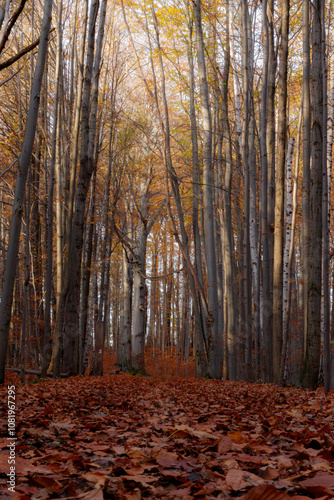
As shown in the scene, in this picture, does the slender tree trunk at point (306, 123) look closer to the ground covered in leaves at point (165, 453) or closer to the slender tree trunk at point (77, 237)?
the slender tree trunk at point (77, 237)

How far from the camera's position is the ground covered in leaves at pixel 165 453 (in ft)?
4.71

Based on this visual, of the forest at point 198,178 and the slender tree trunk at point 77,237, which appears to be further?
the slender tree trunk at point 77,237

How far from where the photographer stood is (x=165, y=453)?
1869 mm

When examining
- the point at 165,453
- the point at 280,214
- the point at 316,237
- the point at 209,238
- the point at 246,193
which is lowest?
the point at 165,453

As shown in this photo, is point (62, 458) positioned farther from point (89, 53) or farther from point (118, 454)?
point (89, 53)

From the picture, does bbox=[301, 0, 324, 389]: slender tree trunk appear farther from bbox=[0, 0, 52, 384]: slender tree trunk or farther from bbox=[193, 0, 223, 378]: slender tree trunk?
bbox=[0, 0, 52, 384]: slender tree trunk

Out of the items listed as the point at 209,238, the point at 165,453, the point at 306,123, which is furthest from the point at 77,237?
the point at 165,453

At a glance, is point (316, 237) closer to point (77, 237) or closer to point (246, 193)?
point (246, 193)

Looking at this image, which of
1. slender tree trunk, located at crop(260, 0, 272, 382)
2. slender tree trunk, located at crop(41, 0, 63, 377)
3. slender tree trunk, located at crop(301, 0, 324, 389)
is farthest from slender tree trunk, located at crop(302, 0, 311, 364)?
slender tree trunk, located at crop(41, 0, 63, 377)

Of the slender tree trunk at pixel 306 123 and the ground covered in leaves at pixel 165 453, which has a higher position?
the slender tree trunk at pixel 306 123

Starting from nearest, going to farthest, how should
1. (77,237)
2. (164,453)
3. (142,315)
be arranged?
(164,453) → (77,237) → (142,315)

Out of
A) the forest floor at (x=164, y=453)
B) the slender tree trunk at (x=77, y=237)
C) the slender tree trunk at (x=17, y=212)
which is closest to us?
the forest floor at (x=164, y=453)

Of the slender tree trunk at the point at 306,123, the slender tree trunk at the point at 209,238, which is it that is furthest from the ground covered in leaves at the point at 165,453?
the slender tree trunk at the point at 209,238

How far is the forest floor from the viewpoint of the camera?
1.43 m
